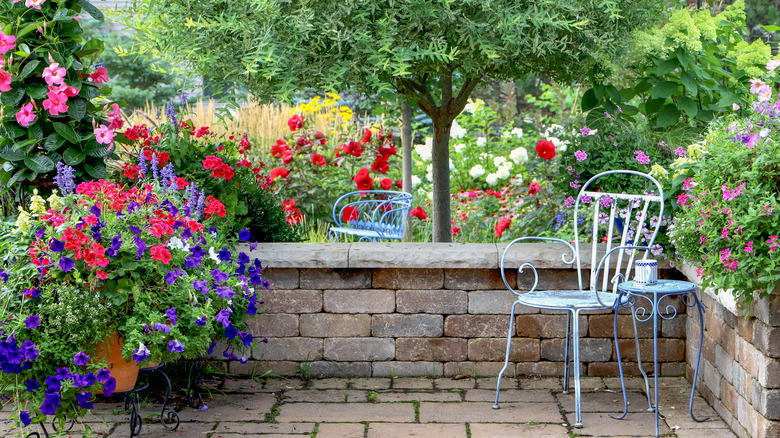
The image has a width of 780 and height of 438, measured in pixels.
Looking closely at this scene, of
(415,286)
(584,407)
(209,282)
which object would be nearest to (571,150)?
(415,286)

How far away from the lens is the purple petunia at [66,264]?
2396 mm

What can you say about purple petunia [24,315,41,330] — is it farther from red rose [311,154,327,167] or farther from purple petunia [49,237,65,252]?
red rose [311,154,327,167]

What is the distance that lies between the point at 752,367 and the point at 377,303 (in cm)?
157

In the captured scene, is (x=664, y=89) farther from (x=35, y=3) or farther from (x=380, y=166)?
(x=35, y=3)

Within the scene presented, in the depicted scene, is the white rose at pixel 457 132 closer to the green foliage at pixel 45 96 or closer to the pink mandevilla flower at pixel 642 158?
the pink mandevilla flower at pixel 642 158

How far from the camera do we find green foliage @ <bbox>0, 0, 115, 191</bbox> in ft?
10.0

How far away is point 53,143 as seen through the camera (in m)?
3.13

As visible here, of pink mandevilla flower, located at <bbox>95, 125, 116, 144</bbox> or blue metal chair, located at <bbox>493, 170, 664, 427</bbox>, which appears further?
pink mandevilla flower, located at <bbox>95, 125, 116, 144</bbox>

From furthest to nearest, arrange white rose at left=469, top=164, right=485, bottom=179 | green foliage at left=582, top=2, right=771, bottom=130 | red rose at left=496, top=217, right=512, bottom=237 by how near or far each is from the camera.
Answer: white rose at left=469, top=164, right=485, bottom=179, red rose at left=496, top=217, right=512, bottom=237, green foliage at left=582, top=2, right=771, bottom=130

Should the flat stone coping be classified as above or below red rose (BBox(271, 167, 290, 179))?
below

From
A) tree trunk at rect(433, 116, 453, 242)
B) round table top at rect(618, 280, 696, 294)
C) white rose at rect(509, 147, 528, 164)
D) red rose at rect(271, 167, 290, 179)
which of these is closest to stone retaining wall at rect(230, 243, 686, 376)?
round table top at rect(618, 280, 696, 294)

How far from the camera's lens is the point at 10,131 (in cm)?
312

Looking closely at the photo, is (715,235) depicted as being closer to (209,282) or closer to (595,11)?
(595,11)

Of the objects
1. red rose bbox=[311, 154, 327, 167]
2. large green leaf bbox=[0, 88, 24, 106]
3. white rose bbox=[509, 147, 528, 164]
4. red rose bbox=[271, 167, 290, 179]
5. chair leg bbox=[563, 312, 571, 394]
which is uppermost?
large green leaf bbox=[0, 88, 24, 106]
